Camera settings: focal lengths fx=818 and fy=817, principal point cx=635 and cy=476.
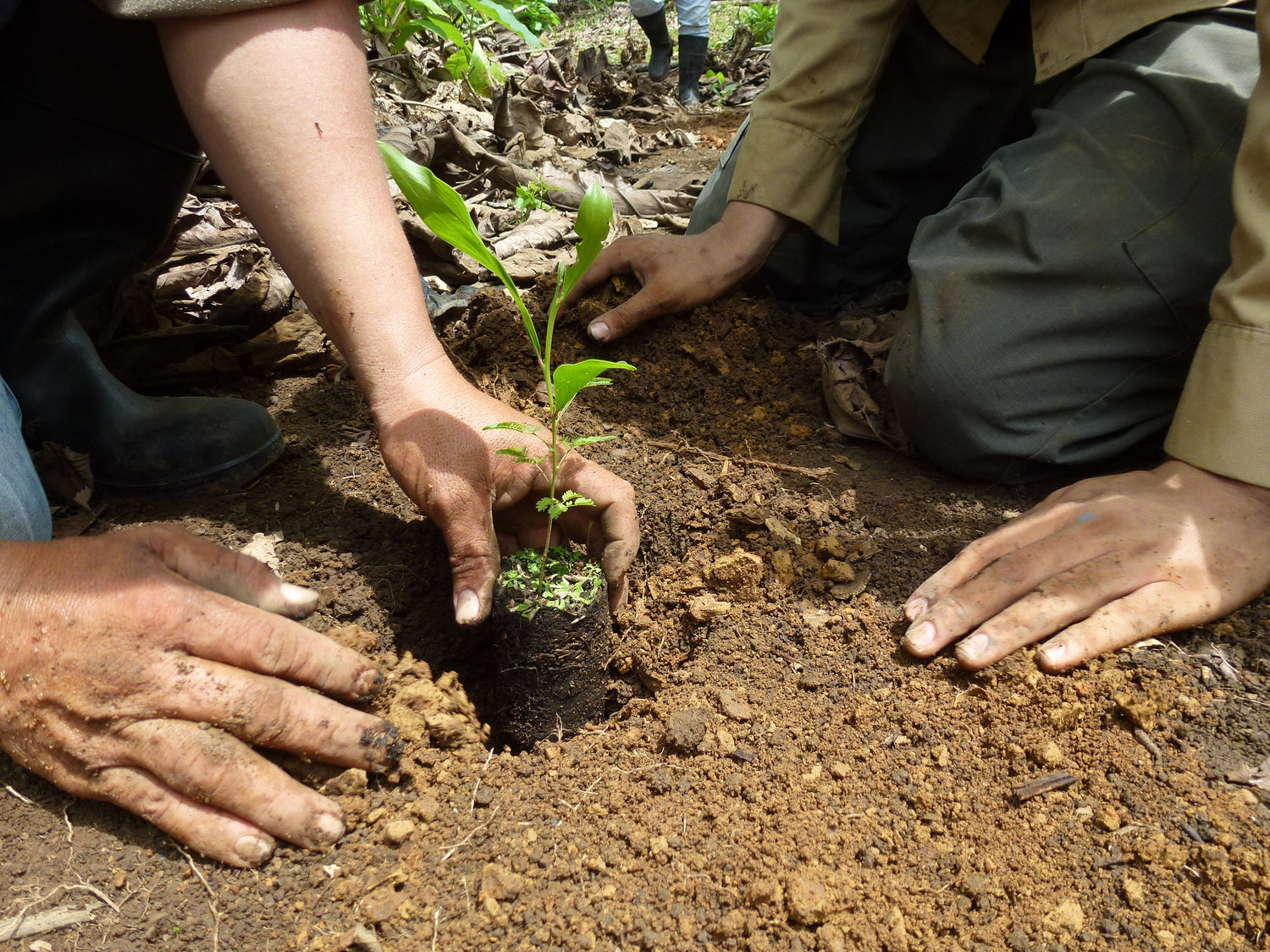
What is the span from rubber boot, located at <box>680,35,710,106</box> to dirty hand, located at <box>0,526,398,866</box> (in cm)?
675

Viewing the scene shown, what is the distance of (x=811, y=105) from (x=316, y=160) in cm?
150

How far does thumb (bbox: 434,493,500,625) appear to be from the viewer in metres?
1.42

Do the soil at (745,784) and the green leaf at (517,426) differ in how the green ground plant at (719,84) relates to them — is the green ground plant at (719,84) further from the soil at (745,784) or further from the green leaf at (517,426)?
the green leaf at (517,426)

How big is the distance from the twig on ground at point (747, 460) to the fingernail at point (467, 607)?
0.75 meters

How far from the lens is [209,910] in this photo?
1119mm

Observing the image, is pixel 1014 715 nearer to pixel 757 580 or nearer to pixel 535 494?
pixel 757 580

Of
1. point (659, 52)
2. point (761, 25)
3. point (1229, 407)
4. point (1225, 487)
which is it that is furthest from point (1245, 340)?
point (761, 25)

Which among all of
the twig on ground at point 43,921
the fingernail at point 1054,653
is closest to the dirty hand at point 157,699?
the twig on ground at point 43,921

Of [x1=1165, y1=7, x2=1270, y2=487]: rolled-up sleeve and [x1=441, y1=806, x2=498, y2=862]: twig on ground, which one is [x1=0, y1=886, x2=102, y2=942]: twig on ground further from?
[x1=1165, y1=7, x2=1270, y2=487]: rolled-up sleeve

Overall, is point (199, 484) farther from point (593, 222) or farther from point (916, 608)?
point (916, 608)

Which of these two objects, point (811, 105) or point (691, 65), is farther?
point (691, 65)

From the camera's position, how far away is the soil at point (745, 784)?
110 centimetres

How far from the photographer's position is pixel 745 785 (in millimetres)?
1302

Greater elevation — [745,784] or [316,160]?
[316,160]
